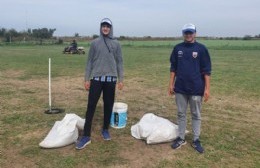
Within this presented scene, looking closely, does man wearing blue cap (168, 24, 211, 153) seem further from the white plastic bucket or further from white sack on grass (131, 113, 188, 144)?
the white plastic bucket

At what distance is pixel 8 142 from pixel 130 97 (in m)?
4.42

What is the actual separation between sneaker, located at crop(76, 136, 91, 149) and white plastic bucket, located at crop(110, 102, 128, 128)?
2.82 feet

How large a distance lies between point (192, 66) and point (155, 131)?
123 centimetres

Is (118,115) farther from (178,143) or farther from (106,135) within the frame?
(178,143)

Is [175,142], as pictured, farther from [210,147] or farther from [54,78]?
[54,78]

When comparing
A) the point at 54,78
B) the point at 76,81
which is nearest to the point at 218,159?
the point at 76,81

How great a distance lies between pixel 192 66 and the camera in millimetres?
4879

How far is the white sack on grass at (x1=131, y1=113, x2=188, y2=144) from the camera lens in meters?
5.30

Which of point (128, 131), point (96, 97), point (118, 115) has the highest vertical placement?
point (96, 97)

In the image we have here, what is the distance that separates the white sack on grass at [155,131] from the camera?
5297mm

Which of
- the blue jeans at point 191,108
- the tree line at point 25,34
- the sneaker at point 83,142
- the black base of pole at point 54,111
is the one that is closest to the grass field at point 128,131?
the sneaker at point 83,142

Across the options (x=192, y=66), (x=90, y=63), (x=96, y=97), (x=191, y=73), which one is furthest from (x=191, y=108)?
(x=90, y=63)

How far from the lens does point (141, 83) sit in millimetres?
12133

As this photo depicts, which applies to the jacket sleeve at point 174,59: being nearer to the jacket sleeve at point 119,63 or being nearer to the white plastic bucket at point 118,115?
the jacket sleeve at point 119,63
